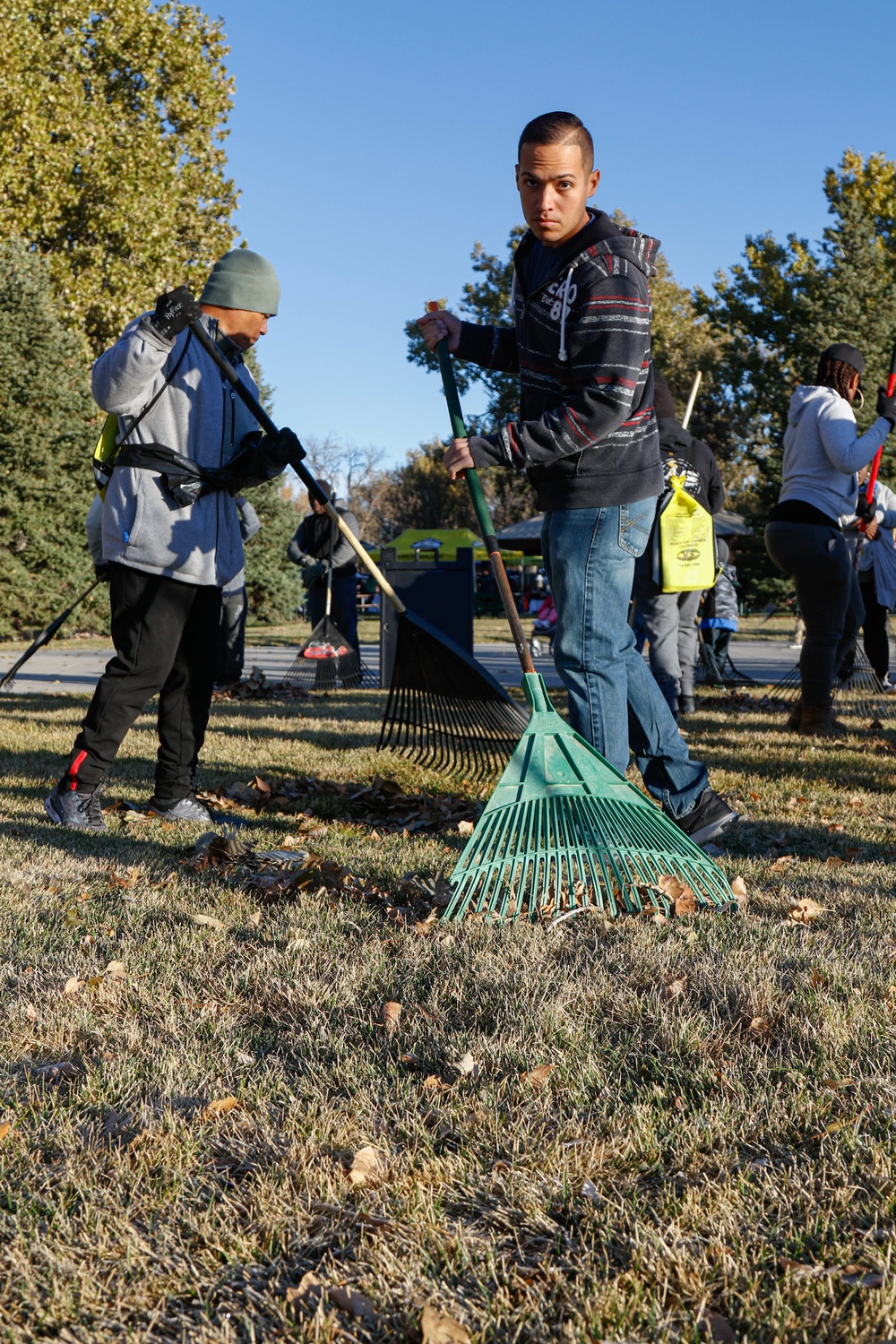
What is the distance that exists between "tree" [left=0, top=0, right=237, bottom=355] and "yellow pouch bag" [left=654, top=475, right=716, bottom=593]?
17614mm

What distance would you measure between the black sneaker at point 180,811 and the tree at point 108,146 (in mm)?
19056

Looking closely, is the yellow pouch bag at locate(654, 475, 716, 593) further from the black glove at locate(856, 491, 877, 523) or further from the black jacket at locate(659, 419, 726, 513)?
the black glove at locate(856, 491, 877, 523)

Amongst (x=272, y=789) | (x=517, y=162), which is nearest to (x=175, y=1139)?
(x=517, y=162)

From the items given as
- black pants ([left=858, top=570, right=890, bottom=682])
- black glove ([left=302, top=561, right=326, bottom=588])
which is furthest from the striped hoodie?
black glove ([left=302, top=561, right=326, bottom=588])

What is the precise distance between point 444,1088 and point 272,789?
10.9ft

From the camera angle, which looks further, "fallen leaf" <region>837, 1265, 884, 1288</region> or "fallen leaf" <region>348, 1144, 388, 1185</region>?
"fallen leaf" <region>348, 1144, 388, 1185</region>

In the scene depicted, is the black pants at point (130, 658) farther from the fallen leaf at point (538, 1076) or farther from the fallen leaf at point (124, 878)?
the fallen leaf at point (538, 1076)

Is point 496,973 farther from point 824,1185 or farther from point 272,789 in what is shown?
point 272,789

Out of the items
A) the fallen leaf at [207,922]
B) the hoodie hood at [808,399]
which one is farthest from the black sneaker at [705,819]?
the hoodie hood at [808,399]

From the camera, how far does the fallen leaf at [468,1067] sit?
7.45 feet

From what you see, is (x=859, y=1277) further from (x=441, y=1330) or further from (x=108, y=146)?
(x=108, y=146)

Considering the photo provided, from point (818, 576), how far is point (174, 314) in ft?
12.9

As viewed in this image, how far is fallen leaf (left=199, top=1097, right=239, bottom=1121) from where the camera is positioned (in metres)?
2.10

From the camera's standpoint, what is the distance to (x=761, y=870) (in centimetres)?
384
